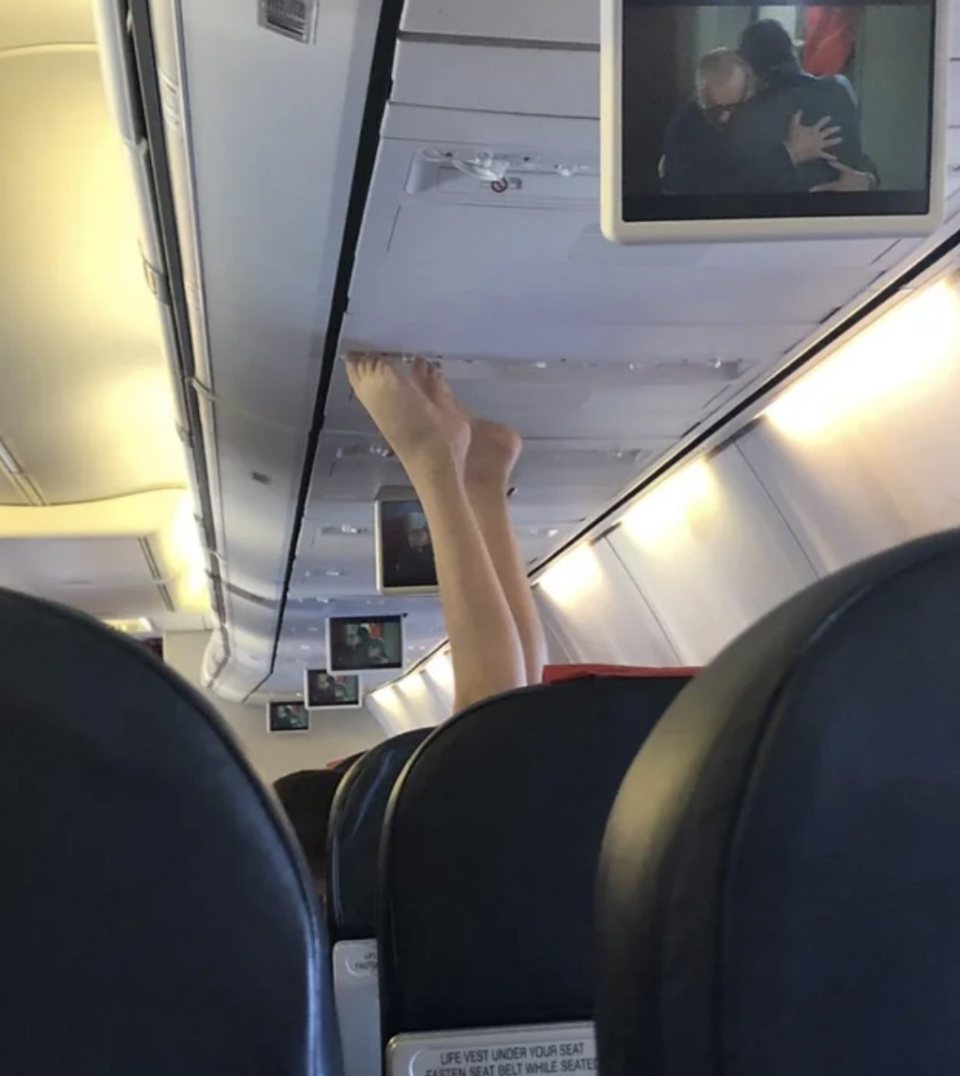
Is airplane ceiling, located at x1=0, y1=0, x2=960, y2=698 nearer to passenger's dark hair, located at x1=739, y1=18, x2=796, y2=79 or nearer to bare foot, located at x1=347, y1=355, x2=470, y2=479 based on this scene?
bare foot, located at x1=347, y1=355, x2=470, y2=479

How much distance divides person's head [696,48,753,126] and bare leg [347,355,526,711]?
5.05 feet

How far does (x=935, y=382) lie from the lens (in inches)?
173

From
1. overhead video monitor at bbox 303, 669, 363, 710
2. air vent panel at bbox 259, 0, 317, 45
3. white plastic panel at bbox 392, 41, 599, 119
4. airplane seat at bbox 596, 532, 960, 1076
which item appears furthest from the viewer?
overhead video monitor at bbox 303, 669, 363, 710

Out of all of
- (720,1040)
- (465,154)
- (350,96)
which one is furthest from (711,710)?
(465,154)

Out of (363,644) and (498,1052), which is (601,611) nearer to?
(363,644)

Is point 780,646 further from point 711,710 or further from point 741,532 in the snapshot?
point 741,532

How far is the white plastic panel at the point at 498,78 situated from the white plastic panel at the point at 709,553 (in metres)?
3.18

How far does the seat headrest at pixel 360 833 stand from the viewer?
10.1 feet

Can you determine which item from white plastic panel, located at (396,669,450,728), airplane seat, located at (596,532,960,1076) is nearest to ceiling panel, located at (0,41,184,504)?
airplane seat, located at (596,532,960,1076)

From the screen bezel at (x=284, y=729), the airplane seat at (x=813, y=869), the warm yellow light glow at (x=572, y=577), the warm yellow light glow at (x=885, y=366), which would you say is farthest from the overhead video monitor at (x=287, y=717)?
the airplane seat at (x=813, y=869)

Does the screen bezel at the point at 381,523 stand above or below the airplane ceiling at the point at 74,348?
below

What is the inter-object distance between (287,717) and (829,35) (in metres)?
18.9

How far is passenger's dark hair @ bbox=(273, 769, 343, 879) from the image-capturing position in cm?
452

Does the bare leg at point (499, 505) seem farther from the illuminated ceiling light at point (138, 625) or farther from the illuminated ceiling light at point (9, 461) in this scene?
the illuminated ceiling light at point (138, 625)
